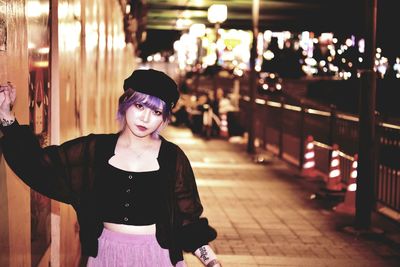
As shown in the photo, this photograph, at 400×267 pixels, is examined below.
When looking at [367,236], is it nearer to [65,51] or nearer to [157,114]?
[65,51]

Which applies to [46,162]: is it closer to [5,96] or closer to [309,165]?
[5,96]

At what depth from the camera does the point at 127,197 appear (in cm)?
326

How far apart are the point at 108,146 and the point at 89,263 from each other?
0.63 meters

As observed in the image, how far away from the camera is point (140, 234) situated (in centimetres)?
329

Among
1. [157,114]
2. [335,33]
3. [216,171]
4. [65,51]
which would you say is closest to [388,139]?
[216,171]

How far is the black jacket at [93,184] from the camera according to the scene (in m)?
3.15

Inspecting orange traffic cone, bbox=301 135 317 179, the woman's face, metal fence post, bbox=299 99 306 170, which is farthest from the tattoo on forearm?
metal fence post, bbox=299 99 306 170

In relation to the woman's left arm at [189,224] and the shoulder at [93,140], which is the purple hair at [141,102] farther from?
the woman's left arm at [189,224]

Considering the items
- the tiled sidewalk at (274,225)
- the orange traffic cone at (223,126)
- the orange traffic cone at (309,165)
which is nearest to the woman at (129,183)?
the tiled sidewalk at (274,225)

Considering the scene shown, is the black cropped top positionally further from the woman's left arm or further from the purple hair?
the purple hair

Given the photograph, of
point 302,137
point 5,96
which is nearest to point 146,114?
point 5,96

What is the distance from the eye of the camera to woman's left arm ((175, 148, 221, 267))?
11.2ft

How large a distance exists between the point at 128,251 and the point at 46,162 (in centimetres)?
61

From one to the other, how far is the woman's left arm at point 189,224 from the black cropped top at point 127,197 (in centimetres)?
17
